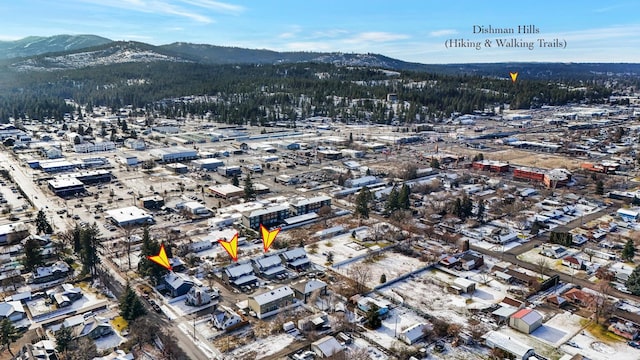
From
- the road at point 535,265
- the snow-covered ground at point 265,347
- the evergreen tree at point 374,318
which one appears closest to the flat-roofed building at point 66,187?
the snow-covered ground at point 265,347

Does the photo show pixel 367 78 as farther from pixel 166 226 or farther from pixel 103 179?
pixel 166 226

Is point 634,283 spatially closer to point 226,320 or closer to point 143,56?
point 226,320

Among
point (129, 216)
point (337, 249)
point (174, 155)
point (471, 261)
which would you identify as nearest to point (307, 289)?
point (337, 249)

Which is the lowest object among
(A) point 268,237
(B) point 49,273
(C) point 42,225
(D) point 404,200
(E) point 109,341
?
(E) point 109,341

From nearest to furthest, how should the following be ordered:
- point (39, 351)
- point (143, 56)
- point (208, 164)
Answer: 1. point (39, 351)
2. point (208, 164)
3. point (143, 56)

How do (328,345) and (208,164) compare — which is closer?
(328,345)

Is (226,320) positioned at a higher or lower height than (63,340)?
lower

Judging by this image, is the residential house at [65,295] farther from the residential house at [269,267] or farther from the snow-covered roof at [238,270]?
the residential house at [269,267]
